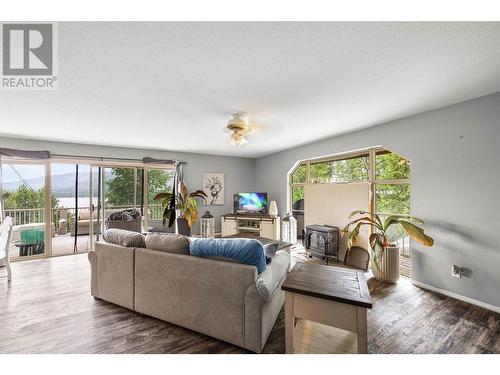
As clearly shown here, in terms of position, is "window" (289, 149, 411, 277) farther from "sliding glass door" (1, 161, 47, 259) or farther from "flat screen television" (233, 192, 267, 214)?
"sliding glass door" (1, 161, 47, 259)

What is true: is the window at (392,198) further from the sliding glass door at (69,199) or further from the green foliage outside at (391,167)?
the sliding glass door at (69,199)

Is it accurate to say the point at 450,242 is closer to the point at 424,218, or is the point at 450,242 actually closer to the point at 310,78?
the point at 424,218

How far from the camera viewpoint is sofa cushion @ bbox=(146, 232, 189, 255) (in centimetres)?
196

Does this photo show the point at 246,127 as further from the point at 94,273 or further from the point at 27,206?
the point at 27,206

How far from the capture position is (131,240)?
2205mm

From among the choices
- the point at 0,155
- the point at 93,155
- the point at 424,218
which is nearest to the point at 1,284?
the point at 0,155

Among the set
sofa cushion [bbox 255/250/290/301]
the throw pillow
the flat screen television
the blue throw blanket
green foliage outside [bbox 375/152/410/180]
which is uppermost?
green foliage outside [bbox 375/152/410/180]

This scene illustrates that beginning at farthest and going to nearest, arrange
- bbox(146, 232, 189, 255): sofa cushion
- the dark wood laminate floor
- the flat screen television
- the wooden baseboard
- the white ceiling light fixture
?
the flat screen television → the white ceiling light fixture → the wooden baseboard → bbox(146, 232, 189, 255): sofa cushion → the dark wood laminate floor

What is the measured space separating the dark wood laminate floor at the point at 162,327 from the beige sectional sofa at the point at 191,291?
0.41 ft

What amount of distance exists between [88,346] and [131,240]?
35.4 inches

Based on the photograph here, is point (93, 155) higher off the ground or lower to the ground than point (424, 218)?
higher

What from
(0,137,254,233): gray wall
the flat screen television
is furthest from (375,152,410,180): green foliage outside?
(0,137,254,233): gray wall

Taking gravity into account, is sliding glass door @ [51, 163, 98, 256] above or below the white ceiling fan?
below

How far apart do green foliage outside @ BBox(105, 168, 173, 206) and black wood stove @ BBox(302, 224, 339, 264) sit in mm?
3913
